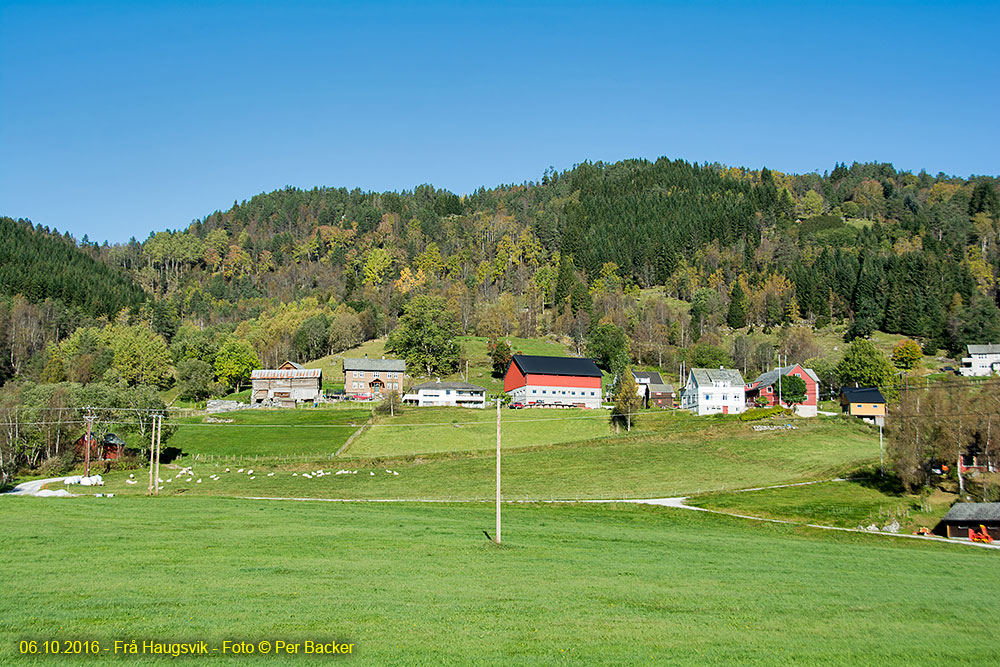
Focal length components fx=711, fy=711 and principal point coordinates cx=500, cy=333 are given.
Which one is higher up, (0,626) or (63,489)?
(0,626)

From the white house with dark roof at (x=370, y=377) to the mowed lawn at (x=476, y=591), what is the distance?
77.9 meters

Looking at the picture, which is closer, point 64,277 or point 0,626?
point 0,626

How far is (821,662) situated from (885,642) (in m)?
2.99

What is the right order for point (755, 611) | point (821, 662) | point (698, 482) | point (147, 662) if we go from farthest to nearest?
point (698, 482) → point (755, 611) → point (821, 662) → point (147, 662)

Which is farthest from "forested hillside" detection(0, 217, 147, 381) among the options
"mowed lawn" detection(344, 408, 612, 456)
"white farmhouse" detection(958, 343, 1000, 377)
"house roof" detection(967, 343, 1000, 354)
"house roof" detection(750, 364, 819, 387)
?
"house roof" detection(967, 343, 1000, 354)

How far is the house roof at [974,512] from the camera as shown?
130ft

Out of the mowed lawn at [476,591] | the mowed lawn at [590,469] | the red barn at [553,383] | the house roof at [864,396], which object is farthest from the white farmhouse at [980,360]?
the mowed lawn at [476,591]

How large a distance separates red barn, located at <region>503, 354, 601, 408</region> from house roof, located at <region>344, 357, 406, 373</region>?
1863 centimetres

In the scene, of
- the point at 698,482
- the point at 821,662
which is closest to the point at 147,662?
the point at 821,662

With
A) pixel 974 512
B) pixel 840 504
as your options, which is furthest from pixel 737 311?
pixel 974 512

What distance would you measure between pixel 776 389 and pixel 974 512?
57177mm

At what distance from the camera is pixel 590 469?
60.2 meters

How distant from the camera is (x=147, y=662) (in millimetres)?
12109

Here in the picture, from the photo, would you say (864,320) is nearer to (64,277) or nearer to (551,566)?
(551,566)
